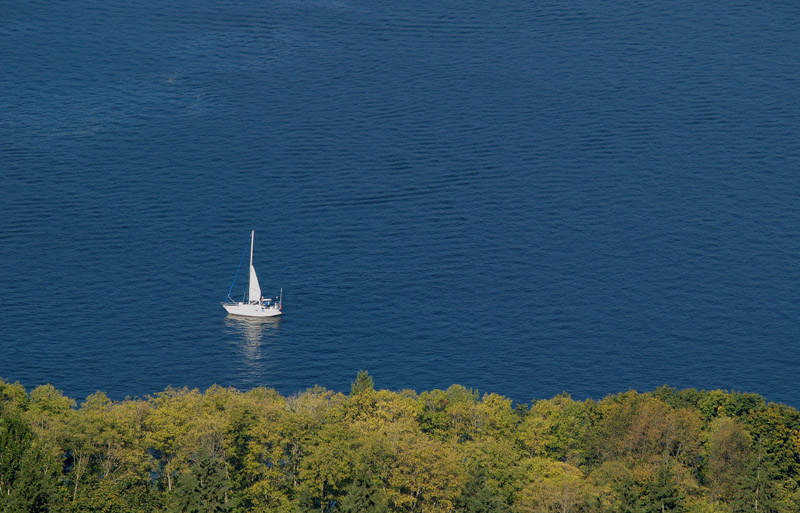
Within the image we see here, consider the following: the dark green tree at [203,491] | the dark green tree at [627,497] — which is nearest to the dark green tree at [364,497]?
the dark green tree at [203,491]

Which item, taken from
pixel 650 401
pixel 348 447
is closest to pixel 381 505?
pixel 348 447

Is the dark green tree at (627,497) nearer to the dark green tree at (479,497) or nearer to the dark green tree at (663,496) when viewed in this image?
the dark green tree at (663,496)

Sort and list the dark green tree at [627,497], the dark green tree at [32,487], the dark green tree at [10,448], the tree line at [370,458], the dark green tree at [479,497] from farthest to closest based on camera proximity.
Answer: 1. the tree line at [370,458]
2. the dark green tree at [479,497]
3. the dark green tree at [627,497]
4. the dark green tree at [10,448]
5. the dark green tree at [32,487]

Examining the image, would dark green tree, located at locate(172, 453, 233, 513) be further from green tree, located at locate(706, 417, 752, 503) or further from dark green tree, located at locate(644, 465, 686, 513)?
green tree, located at locate(706, 417, 752, 503)

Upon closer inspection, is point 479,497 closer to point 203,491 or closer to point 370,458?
point 370,458

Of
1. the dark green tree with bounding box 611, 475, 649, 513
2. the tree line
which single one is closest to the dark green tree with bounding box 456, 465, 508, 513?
the tree line

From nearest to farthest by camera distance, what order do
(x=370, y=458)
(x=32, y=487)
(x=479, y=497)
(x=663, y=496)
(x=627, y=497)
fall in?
(x=32, y=487)
(x=479, y=497)
(x=627, y=497)
(x=663, y=496)
(x=370, y=458)

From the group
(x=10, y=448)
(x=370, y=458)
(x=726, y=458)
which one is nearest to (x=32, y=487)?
(x=10, y=448)

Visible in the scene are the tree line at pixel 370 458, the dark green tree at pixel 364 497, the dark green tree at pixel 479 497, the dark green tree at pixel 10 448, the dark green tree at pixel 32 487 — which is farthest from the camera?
the tree line at pixel 370 458

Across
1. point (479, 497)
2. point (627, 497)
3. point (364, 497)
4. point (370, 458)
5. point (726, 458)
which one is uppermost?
point (726, 458)
